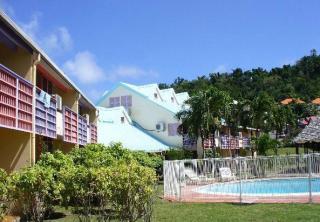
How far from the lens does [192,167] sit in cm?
2364

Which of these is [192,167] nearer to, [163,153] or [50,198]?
[50,198]

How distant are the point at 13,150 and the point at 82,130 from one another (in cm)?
1154

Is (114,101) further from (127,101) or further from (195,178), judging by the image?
(195,178)

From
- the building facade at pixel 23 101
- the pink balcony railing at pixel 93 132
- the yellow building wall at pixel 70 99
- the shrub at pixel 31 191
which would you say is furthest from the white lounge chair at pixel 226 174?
the shrub at pixel 31 191

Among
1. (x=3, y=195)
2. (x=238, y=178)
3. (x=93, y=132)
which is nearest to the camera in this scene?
(x=3, y=195)

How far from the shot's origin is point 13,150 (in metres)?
16.0

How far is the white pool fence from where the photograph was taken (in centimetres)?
2195

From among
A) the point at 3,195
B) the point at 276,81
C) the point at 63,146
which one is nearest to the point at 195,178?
the point at 63,146

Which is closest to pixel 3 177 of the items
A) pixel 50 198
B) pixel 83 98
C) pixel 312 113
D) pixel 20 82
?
pixel 50 198

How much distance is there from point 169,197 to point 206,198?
1.94 meters

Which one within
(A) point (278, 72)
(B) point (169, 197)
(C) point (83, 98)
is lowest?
(B) point (169, 197)

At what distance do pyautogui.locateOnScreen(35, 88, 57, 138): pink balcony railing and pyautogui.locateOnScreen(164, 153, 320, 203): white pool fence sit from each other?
595 cm

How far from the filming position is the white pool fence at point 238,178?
22.0m

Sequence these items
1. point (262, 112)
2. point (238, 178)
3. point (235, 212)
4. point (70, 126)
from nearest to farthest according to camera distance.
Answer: point (235, 212), point (238, 178), point (70, 126), point (262, 112)
